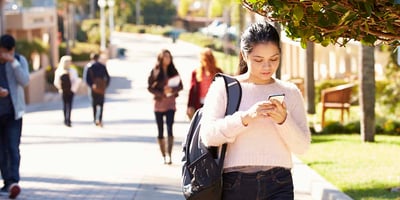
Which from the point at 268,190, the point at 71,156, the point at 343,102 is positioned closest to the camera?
the point at 268,190

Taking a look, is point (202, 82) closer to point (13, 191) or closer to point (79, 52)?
point (13, 191)

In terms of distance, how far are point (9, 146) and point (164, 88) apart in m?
3.65

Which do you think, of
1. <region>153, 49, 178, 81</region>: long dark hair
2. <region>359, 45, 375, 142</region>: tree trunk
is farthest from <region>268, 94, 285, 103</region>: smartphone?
<region>359, 45, 375, 142</region>: tree trunk

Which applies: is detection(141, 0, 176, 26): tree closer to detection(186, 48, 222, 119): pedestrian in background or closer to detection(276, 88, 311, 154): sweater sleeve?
detection(186, 48, 222, 119): pedestrian in background

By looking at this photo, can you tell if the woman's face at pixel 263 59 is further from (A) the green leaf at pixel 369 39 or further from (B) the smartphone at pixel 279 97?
(A) the green leaf at pixel 369 39

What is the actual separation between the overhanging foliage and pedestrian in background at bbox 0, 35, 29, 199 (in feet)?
15.2

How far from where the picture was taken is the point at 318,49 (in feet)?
132

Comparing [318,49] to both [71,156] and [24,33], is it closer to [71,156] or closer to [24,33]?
[24,33]

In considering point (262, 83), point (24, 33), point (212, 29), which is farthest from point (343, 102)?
point (212, 29)

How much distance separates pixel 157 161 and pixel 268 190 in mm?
9556

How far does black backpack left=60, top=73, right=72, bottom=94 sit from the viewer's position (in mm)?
23203

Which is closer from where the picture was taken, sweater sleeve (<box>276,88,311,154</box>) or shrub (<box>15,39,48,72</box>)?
sweater sleeve (<box>276,88,311,154</box>)

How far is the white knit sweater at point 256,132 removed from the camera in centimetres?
592

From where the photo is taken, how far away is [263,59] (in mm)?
5984
